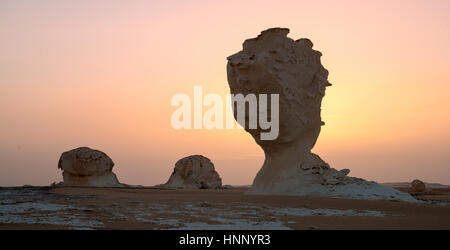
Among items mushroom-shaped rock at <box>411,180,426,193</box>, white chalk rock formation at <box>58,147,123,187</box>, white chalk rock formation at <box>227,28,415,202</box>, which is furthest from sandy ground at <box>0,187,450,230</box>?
mushroom-shaped rock at <box>411,180,426,193</box>

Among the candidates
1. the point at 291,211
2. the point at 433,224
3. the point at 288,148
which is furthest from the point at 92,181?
the point at 433,224

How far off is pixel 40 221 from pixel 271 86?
27.0ft

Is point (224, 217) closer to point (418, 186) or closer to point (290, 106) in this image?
point (290, 106)

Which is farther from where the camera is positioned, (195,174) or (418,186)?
(195,174)

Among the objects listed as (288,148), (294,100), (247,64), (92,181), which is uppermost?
(247,64)

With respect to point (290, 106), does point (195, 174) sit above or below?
below

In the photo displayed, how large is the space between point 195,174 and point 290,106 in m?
14.5

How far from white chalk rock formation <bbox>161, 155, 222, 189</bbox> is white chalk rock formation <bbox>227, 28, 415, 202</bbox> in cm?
1280

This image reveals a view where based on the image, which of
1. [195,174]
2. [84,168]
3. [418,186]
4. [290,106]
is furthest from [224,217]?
[418,186]

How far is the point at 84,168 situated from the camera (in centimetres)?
2395

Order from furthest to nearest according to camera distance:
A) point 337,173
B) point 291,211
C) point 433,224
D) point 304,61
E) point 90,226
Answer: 1. point 304,61
2. point 337,173
3. point 291,211
4. point 433,224
5. point 90,226

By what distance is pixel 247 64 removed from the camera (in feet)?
41.7

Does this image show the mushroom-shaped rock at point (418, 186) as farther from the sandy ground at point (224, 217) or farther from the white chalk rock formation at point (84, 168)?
the sandy ground at point (224, 217)
